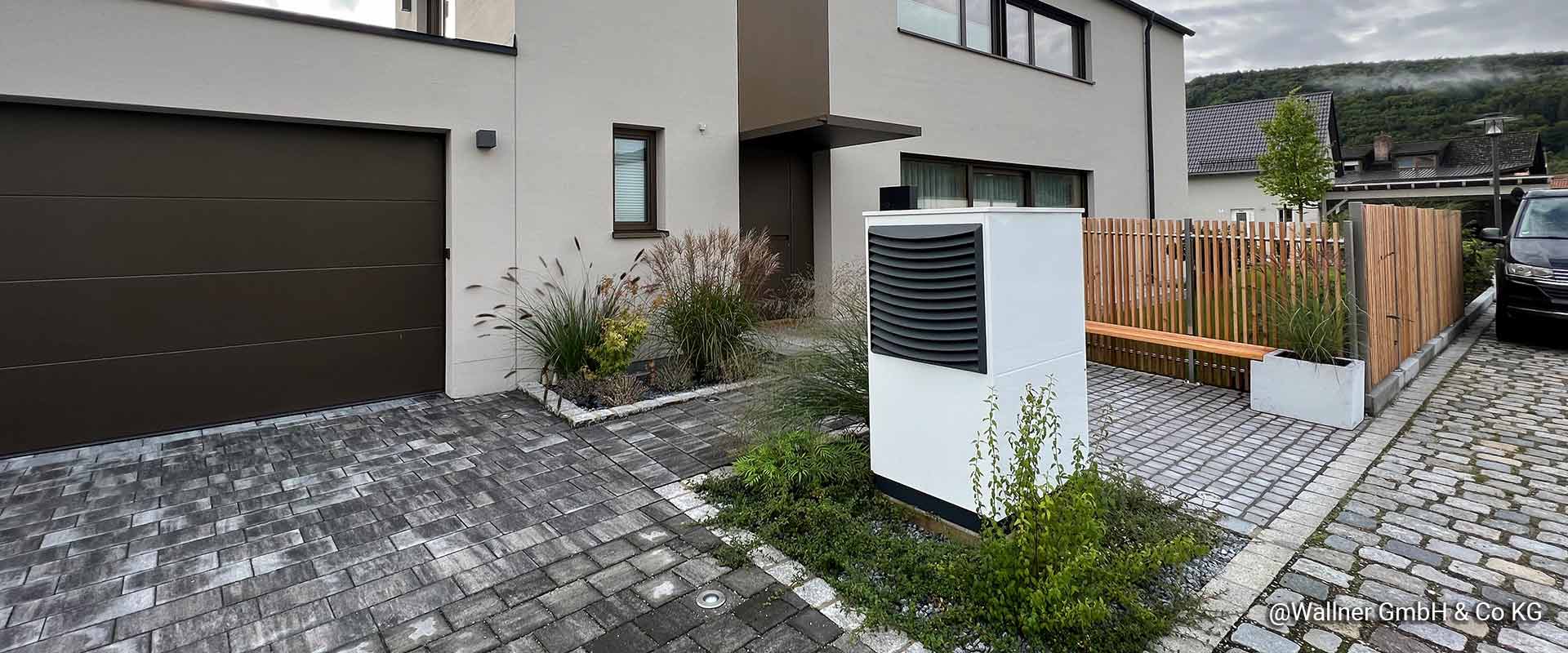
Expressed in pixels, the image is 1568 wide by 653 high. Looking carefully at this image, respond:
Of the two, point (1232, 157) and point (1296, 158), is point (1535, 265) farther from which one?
point (1232, 157)

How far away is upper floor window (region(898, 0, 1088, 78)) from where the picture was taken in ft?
32.0

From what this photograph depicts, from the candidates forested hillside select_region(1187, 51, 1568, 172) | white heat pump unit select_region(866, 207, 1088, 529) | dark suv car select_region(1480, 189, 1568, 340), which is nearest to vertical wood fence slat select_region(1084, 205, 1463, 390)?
dark suv car select_region(1480, 189, 1568, 340)

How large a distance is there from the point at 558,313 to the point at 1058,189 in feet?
28.8

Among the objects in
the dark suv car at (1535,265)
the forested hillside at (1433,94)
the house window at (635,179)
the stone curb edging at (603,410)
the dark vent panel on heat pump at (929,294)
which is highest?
the forested hillside at (1433,94)

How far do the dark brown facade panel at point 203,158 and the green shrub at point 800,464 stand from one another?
12.8 ft

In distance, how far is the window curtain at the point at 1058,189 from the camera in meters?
11.5

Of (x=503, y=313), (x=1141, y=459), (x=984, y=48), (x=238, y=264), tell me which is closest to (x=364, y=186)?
(x=238, y=264)

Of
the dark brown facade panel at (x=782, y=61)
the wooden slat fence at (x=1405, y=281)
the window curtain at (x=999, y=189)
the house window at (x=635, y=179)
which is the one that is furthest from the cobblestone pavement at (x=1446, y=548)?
the window curtain at (x=999, y=189)

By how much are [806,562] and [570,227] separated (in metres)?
4.45

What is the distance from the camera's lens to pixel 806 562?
3.04 meters

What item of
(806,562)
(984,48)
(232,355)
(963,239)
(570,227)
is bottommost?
(806,562)

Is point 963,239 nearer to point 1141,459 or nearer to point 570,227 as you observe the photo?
point 1141,459

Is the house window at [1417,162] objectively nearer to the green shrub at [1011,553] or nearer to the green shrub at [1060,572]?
the green shrub at [1011,553]

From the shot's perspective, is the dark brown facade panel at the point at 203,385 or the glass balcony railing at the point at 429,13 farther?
the glass balcony railing at the point at 429,13
